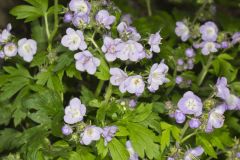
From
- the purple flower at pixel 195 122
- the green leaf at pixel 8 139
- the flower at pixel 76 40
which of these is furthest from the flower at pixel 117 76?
the green leaf at pixel 8 139

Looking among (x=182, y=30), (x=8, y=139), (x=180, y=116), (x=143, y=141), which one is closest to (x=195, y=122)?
(x=180, y=116)

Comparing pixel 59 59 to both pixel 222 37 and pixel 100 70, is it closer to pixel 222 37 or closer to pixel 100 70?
pixel 100 70

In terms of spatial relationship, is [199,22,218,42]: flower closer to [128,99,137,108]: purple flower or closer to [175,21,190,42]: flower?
[175,21,190,42]: flower

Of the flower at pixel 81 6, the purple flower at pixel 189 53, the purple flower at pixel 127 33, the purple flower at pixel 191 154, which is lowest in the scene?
the purple flower at pixel 191 154

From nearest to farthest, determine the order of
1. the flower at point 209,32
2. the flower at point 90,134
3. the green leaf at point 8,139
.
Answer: the flower at point 90,134
the green leaf at point 8,139
the flower at point 209,32

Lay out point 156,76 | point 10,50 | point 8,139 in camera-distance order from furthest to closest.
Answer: point 8,139, point 10,50, point 156,76

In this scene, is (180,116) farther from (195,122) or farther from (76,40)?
(76,40)

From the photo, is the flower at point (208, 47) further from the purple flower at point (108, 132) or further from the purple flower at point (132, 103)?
the purple flower at point (108, 132)
